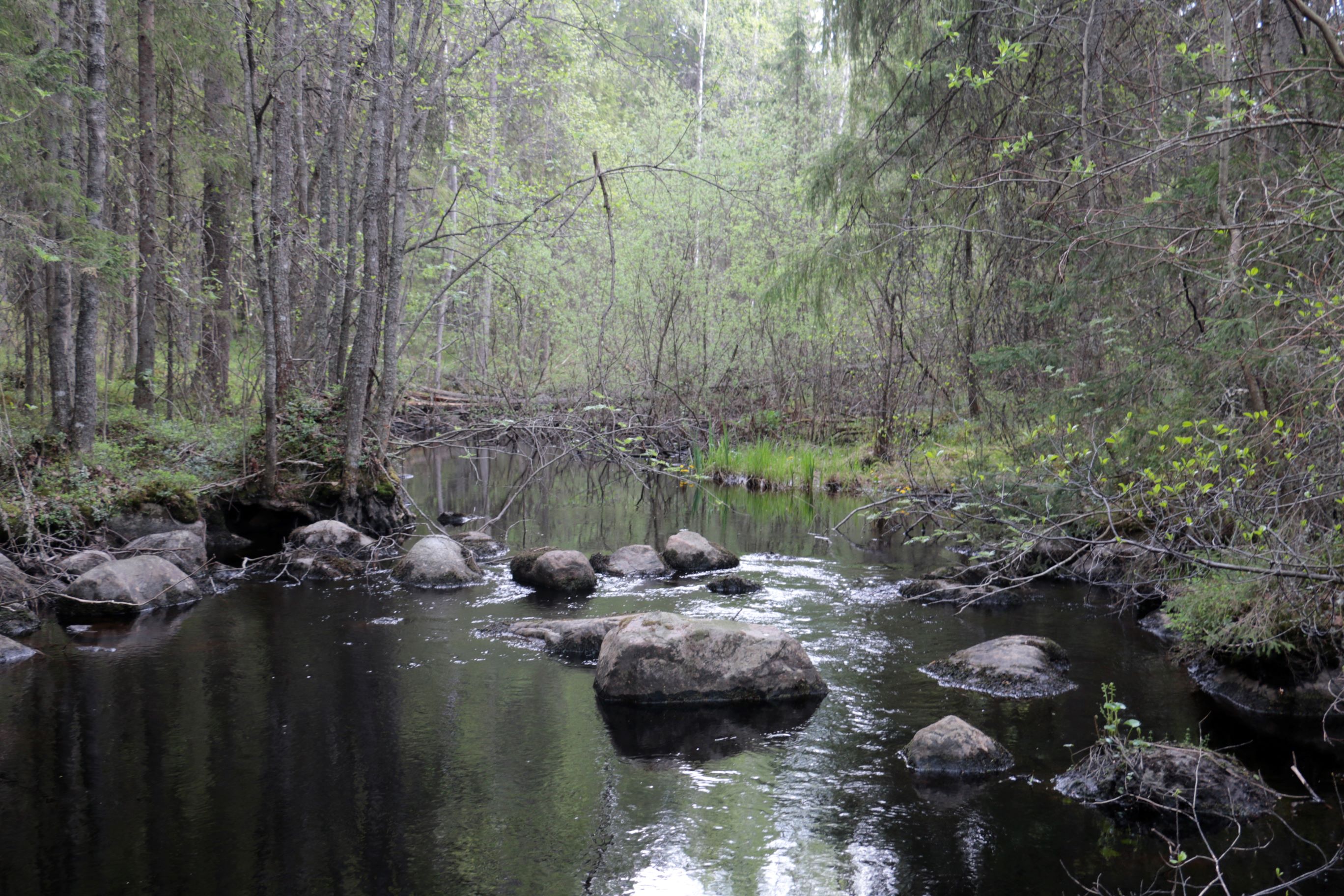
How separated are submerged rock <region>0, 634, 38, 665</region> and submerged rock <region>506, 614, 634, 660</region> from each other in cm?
358

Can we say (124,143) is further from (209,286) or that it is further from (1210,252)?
(1210,252)

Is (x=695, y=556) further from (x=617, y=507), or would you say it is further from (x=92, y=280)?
(x=92, y=280)

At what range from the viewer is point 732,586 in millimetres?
8625

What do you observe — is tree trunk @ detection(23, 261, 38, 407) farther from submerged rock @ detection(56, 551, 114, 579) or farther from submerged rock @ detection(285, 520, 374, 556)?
submerged rock @ detection(285, 520, 374, 556)

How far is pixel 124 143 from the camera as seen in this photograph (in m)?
13.6

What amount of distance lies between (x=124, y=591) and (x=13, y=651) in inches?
52.8

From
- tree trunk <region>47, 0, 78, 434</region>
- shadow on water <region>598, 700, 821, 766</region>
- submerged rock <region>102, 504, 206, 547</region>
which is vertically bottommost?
shadow on water <region>598, 700, 821, 766</region>

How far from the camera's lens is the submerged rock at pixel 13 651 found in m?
6.38

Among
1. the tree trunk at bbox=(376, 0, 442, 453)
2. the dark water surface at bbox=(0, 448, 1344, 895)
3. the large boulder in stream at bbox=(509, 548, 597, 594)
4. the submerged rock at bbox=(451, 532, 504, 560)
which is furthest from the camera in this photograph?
the submerged rock at bbox=(451, 532, 504, 560)

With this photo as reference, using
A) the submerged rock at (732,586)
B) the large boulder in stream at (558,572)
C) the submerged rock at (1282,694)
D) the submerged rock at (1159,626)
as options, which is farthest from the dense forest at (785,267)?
the submerged rock at (732,586)

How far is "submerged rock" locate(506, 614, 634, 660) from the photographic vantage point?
6891mm

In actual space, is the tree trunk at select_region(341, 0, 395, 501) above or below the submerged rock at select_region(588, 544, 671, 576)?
above

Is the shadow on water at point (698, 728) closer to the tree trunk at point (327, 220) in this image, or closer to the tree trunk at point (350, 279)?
the tree trunk at point (350, 279)

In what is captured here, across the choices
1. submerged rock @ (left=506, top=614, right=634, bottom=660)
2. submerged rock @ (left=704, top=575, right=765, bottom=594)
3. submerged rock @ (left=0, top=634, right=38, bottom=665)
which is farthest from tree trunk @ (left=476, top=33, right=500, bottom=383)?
submerged rock @ (left=0, top=634, right=38, bottom=665)
